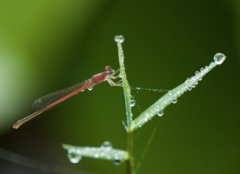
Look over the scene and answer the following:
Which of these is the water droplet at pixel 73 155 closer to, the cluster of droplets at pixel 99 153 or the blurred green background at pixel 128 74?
the cluster of droplets at pixel 99 153

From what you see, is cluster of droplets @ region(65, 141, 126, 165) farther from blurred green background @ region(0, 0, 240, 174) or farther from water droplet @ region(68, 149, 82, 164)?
blurred green background @ region(0, 0, 240, 174)

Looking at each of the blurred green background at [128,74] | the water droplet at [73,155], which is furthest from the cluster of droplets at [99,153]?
the blurred green background at [128,74]

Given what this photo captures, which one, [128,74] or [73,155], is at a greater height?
[128,74]

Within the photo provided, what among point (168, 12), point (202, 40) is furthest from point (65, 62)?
point (202, 40)

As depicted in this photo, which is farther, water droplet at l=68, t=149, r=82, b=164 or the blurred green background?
the blurred green background

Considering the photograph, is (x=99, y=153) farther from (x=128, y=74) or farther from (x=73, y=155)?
(x=128, y=74)

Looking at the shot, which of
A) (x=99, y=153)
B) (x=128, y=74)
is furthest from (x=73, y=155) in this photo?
(x=128, y=74)

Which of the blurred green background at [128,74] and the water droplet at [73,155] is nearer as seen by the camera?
the water droplet at [73,155]

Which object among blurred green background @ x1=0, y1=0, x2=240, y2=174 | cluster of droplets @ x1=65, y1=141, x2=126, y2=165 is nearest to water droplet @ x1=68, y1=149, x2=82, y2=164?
cluster of droplets @ x1=65, y1=141, x2=126, y2=165

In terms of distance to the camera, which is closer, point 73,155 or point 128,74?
point 73,155
